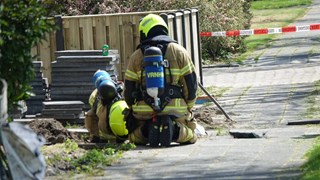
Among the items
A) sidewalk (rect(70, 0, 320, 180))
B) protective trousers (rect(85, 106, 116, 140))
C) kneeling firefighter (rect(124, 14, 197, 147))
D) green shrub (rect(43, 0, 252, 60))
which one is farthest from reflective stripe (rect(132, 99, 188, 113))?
green shrub (rect(43, 0, 252, 60))

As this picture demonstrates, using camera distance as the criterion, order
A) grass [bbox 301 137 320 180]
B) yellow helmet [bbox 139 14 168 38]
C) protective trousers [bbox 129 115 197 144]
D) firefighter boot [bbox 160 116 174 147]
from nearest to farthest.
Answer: grass [bbox 301 137 320 180]
firefighter boot [bbox 160 116 174 147]
protective trousers [bbox 129 115 197 144]
yellow helmet [bbox 139 14 168 38]

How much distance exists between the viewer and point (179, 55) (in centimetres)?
1240

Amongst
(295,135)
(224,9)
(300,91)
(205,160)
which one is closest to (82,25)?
(300,91)

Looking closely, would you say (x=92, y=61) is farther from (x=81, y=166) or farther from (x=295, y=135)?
(x=81, y=166)

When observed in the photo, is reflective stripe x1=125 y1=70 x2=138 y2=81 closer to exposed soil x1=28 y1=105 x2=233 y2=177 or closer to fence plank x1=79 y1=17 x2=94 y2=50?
exposed soil x1=28 y1=105 x2=233 y2=177

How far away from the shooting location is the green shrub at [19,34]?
7.81 meters

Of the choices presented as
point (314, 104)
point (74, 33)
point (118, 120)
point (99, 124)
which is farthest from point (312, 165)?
point (74, 33)

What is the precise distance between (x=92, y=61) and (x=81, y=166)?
5921 mm

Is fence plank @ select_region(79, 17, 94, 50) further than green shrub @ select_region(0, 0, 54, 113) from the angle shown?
Yes

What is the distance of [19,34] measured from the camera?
7.84m

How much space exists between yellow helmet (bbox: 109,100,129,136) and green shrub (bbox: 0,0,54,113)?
4728mm

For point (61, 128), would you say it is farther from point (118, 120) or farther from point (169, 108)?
point (169, 108)

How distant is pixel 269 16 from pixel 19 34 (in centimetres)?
3612

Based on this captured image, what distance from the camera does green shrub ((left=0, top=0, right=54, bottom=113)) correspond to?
7.81 meters
